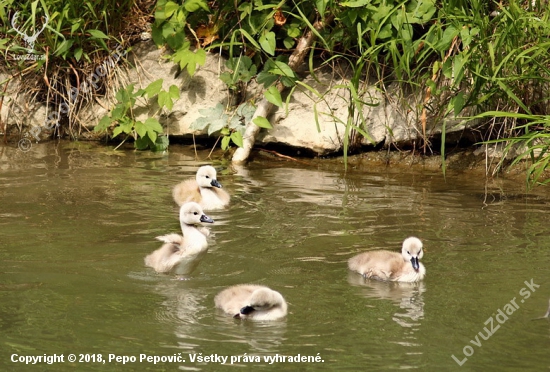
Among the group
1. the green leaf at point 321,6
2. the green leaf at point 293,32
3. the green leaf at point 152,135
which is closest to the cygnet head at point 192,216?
the green leaf at point 321,6

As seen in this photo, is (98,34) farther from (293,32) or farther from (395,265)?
(395,265)

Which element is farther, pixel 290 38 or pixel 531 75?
pixel 290 38

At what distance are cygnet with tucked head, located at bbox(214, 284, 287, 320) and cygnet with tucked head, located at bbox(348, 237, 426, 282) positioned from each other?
981 mm

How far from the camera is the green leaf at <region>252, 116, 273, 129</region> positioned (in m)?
10.0

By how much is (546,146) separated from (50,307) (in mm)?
4467

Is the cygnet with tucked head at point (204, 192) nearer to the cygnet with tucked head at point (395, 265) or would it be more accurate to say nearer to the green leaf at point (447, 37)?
the cygnet with tucked head at point (395, 265)

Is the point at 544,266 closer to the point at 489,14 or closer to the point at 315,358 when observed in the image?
the point at 315,358

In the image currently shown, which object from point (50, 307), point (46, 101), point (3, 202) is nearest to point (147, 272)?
point (50, 307)

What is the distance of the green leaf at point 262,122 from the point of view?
1003 centimetres

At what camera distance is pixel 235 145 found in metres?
10.8

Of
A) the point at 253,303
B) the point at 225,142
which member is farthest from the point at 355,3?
the point at 253,303

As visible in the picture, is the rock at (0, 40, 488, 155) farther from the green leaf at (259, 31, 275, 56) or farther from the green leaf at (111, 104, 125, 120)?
the green leaf at (259, 31, 275, 56)

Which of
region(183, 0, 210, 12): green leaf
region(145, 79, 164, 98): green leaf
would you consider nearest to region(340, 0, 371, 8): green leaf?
region(183, 0, 210, 12): green leaf

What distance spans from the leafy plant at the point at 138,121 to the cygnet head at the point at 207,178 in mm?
1811
